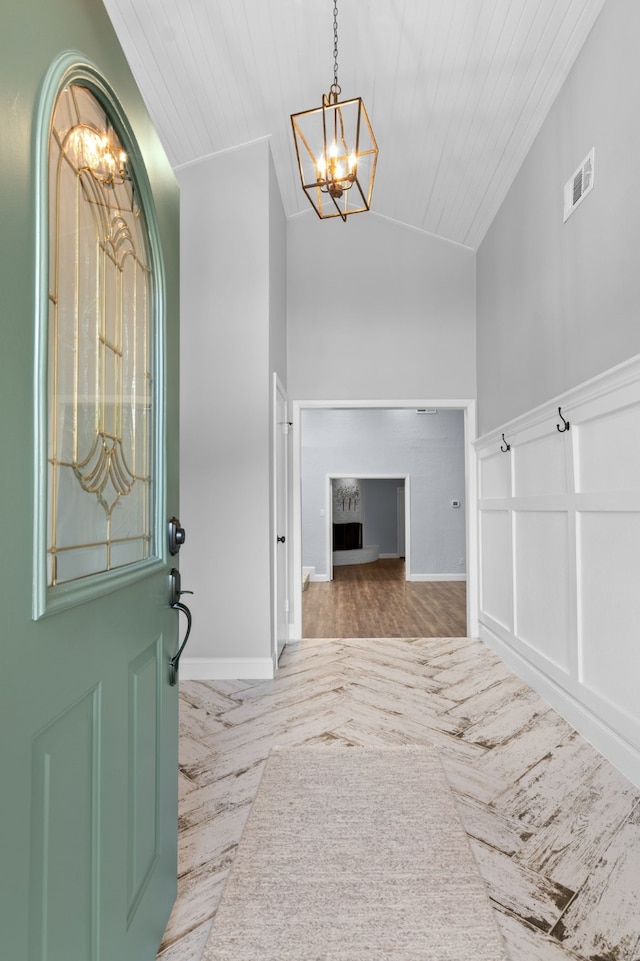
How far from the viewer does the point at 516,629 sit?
4.05 metres

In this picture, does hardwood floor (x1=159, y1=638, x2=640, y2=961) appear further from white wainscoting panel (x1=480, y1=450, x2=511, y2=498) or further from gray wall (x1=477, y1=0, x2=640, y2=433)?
gray wall (x1=477, y1=0, x2=640, y2=433)

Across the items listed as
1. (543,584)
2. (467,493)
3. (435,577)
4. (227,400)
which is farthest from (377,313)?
(435,577)

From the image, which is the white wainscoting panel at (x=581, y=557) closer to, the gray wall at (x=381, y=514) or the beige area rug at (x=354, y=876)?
the beige area rug at (x=354, y=876)

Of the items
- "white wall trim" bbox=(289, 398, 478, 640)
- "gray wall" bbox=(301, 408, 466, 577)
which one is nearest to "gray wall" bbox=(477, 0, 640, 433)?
"white wall trim" bbox=(289, 398, 478, 640)

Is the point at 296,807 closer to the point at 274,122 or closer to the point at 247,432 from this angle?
the point at 247,432

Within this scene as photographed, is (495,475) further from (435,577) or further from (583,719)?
(435,577)

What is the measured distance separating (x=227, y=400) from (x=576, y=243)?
2260 mm

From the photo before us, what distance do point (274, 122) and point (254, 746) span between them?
3.74m

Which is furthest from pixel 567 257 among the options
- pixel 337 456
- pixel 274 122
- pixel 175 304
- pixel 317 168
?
pixel 337 456

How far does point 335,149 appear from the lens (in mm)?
2631

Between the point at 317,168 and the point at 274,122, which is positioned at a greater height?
the point at 274,122

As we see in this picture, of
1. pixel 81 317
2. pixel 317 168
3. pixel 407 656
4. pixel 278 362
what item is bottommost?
pixel 407 656

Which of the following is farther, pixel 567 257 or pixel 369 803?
pixel 567 257

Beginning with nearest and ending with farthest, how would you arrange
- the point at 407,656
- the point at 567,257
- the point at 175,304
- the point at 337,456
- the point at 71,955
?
the point at 71,955, the point at 175,304, the point at 567,257, the point at 407,656, the point at 337,456
